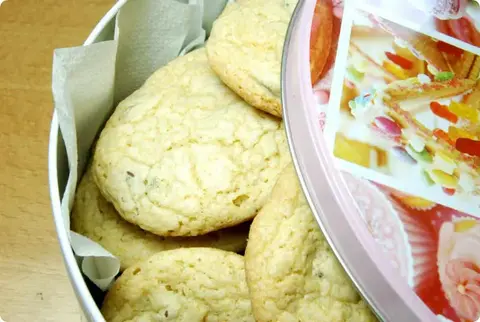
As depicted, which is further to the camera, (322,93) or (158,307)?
(158,307)

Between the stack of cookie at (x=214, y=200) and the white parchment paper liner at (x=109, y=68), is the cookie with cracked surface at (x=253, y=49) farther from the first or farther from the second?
the white parchment paper liner at (x=109, y=68)

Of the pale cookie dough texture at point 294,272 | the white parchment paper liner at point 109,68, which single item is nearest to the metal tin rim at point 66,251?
the white parchment paper liner at point 109,68

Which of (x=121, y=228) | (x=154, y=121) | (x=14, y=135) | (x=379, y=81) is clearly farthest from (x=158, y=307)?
(x=14, y=135)

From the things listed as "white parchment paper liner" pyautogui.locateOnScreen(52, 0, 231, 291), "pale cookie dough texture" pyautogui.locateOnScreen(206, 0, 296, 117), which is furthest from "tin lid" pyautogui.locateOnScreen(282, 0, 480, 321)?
"white parchment paper liner" pyautogui.locateOnScreen(52, 0, 231, 291)

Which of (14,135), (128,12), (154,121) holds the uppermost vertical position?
(128,12)

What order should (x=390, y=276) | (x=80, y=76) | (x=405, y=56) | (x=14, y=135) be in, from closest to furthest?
(x=390, y=276) < (x=405, y=56) < (x=80, y=76) < (x=14, y=135)

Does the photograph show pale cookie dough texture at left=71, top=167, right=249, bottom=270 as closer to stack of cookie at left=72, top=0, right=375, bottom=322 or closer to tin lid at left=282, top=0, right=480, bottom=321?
stack of cookie at left=72, top=0, right=375, bottom=322

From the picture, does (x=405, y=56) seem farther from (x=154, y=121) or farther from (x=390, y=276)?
(x=154, y=121)
